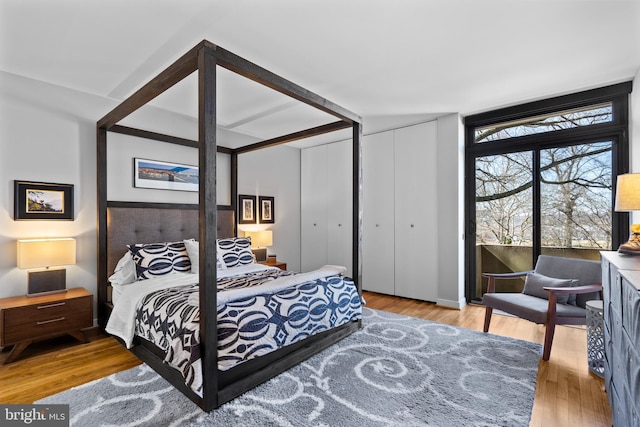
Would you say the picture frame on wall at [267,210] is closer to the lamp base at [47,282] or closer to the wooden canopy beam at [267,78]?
the wooden canopy beam at [267,78]

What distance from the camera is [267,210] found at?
5168mm

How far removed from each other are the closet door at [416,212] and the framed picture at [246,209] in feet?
7.18

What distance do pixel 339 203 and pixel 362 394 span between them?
3.58 meters

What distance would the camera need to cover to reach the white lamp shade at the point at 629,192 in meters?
2.29

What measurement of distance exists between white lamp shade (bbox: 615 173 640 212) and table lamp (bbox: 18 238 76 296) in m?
4.61

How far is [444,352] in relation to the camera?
2721mm

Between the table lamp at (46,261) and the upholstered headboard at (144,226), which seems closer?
the table lamp at (46,261)

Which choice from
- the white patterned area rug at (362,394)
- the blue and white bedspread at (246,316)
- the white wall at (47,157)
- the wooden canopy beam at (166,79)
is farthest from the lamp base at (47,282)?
the wooden canopy beam at (166,79)

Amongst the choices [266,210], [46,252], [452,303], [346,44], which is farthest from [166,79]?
[452,303]

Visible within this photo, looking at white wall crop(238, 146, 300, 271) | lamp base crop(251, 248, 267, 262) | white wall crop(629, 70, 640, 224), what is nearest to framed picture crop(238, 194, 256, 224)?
white wall crop(238, 146, 300, 271)

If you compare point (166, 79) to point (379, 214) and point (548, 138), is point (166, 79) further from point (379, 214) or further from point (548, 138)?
point (548, 138)

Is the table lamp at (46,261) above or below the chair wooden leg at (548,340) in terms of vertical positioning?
above

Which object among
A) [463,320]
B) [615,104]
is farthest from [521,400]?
[615,104]

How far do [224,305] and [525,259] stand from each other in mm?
3643
